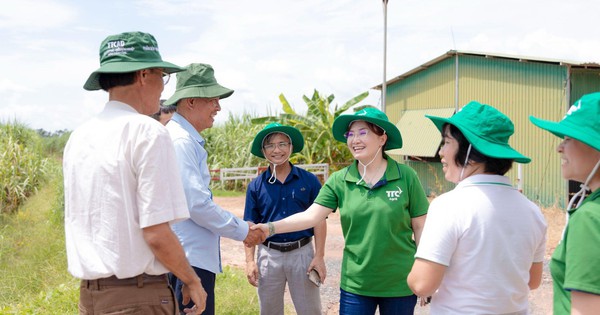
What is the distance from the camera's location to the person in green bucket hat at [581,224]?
1.78 metres

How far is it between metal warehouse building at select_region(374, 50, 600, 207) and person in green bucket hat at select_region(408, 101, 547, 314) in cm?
992

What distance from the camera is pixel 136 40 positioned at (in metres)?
2.59

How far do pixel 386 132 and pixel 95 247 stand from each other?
2142mm

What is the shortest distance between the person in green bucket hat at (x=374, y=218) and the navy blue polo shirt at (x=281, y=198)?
0.56 metres

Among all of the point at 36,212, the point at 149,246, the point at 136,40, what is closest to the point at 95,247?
the point at 149,246

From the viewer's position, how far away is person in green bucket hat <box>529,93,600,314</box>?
178 centimetres

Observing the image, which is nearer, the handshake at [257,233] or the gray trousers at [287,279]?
the handshake at [257,233]

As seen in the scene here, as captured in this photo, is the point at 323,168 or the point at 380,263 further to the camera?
the point at 323,168

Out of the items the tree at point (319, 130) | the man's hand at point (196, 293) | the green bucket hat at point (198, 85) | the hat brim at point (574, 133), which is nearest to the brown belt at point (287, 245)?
the green bucket hat at point (198, 85)

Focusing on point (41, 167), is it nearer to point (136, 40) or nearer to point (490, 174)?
point (136, 40)

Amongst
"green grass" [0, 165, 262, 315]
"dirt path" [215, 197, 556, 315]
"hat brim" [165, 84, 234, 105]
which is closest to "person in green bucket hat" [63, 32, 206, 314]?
"hat brim" [165, 84, 234, 105]

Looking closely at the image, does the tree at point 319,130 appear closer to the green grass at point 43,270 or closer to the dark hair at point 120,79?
the green grass at point 43,270

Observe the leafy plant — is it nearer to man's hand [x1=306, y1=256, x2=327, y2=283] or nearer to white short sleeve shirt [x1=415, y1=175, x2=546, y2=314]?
man's hand [x1=306, y1=256, x2=327, y2=283]

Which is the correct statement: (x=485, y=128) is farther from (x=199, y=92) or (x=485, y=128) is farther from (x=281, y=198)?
(x=281, y=198)
